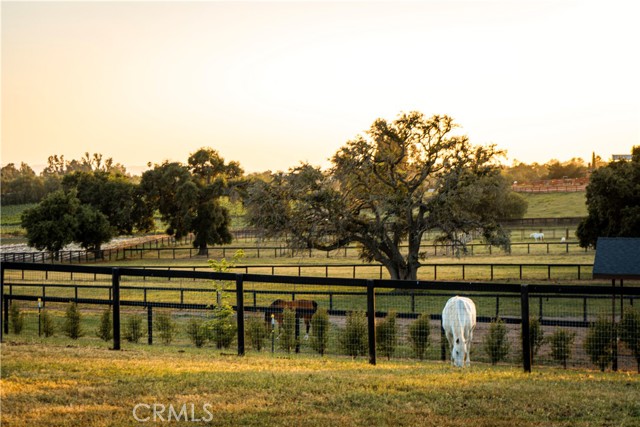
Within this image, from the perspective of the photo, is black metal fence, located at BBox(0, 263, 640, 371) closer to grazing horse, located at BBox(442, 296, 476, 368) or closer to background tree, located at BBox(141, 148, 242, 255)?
grazing horse, located at BBox(442, 296, 476, 368)

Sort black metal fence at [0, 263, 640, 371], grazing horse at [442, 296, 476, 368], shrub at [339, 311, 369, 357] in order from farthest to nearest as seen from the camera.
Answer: shrub at [339, 311, 369, 357], grazing horse at [442, 296, 476, 368], black metal fence at [0, 263, 640, 371]

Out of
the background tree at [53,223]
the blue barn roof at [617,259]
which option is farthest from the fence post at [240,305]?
the background tree at [53,223]

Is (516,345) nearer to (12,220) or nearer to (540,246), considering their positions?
(540,246)

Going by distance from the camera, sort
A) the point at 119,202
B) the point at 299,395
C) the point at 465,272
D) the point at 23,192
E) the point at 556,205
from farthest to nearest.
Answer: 1. the point at 23,192
2. the point at 556,205
3. the point at 119,202
4. the point at 465,272
5. the point at 299,395

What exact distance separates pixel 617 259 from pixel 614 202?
15.2m

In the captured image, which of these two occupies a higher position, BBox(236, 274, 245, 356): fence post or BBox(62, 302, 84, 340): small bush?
BBox(236, 274, 245, 356): fence post

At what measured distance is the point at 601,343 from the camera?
12.8 meters

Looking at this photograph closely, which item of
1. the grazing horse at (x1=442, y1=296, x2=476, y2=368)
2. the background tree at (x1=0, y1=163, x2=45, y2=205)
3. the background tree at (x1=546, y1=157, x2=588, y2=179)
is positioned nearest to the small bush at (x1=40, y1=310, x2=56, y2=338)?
the grazing horse at (x1=442, y1=296, x2=476, y2=368)

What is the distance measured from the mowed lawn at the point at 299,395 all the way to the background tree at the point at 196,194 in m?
49.8

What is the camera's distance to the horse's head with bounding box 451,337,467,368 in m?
12.8

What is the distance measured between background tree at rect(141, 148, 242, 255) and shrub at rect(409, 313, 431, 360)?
151 feet

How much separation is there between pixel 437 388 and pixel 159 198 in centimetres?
5868

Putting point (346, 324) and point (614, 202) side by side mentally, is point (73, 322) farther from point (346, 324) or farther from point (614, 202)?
point (614, 202)

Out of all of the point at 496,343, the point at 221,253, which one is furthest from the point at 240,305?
the point at 221,253
